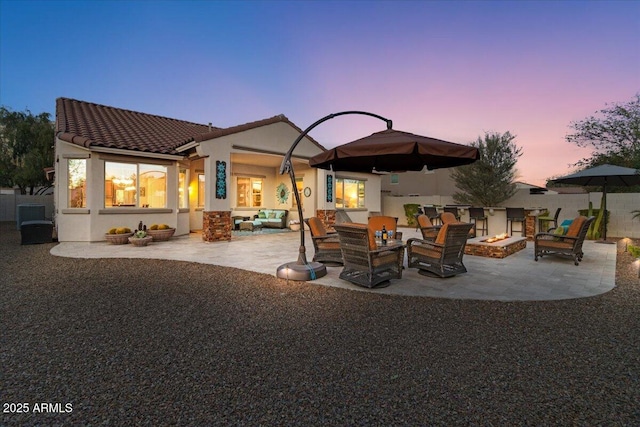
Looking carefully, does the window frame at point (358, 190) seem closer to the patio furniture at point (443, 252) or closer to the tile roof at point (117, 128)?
the tile roof at point (117, 128)

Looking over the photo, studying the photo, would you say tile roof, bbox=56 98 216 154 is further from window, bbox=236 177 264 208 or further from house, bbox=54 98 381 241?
window, bbox=236 177 264 208

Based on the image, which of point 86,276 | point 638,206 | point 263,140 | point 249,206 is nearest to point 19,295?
point 86,276

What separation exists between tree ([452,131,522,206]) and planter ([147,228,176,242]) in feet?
47.3

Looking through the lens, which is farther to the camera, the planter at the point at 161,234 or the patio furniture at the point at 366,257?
the planter at the point at 161,234

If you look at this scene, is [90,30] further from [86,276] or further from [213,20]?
[86,276]

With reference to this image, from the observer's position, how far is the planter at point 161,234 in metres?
9.33

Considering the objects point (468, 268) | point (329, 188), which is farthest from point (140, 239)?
point (468, 268)

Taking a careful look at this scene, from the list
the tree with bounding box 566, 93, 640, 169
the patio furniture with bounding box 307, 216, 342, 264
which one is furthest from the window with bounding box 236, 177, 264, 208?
the tree with bounding box 566, 93, 640, 169

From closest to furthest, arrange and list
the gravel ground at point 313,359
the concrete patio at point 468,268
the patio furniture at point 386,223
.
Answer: the gravel ground at point 313,359
the concrete patio at point 468,268
the patio furniture at point 386,223

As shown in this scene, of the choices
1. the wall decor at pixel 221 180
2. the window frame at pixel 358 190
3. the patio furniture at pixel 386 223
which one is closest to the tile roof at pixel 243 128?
the wall decor at pixel 221 180

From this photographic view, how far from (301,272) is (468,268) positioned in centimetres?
335

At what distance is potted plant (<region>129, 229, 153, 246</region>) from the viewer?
847cm

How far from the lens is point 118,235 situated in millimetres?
8742

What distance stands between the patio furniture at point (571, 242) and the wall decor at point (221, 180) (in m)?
8.60
